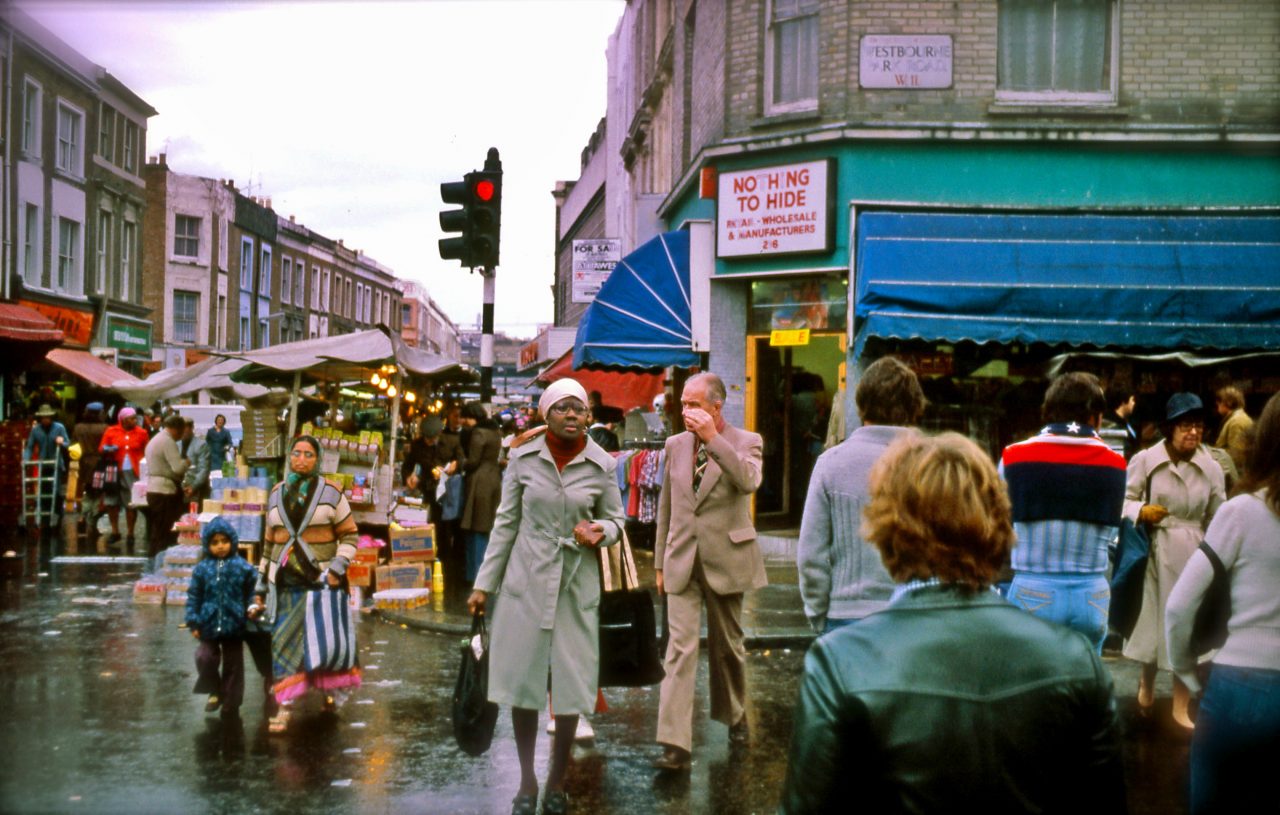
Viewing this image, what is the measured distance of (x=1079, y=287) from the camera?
13680mm

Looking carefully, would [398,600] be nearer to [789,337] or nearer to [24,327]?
[789,337]

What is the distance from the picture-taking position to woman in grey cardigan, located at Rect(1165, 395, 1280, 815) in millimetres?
3523

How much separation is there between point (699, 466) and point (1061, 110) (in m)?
9.57

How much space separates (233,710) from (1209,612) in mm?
5856

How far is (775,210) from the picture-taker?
15.3 metres

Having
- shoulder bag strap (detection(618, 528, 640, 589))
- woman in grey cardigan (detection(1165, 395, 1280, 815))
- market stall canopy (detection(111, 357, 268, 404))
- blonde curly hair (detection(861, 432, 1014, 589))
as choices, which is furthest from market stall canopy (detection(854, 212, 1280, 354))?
blonde curly hair (detection(861, 432, 1014, 589))

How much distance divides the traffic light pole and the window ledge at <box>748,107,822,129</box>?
4.54 metres

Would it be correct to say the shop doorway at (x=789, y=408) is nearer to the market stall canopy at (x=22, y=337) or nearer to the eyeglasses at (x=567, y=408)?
the eyeglasses at (x=567, y=408)

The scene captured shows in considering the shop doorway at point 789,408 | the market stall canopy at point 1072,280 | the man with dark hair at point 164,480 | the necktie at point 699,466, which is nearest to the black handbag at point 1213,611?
the necktie at point 699,466

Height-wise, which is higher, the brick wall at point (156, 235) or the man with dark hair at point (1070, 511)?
the brick wall at point (156, 235)

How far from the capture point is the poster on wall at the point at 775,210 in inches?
581

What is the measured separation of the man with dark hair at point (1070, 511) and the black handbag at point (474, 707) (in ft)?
8.10

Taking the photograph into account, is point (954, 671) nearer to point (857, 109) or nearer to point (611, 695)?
point (611, 695)

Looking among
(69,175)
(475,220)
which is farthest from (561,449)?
(69,175)
